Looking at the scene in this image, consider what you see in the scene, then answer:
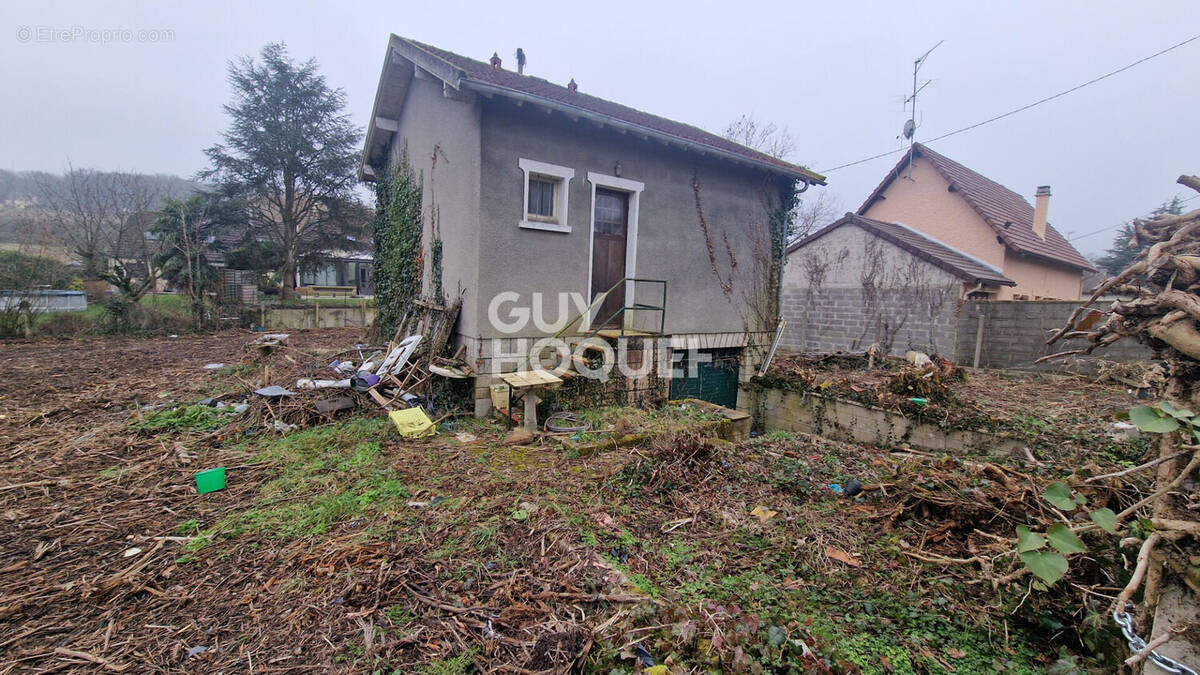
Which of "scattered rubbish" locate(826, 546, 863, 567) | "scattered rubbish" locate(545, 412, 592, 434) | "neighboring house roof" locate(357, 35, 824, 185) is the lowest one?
"scattered rubbish" locate(826, 546, 863, 567)

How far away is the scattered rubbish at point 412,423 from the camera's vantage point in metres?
5.59

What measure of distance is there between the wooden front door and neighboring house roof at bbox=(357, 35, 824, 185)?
1202 mm

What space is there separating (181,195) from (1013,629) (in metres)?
29.0

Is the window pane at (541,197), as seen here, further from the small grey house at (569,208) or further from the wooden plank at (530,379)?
the wooden plank at (530,379)

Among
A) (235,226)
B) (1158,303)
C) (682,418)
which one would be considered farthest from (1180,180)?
(235,226)

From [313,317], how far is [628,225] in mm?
14926

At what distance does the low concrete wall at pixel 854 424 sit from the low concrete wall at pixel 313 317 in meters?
13.2

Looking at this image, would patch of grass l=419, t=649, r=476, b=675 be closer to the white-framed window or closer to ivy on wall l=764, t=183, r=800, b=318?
the white-framed window

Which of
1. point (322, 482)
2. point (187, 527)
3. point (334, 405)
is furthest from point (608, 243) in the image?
point (187, 527)

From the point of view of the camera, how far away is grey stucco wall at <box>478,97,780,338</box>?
21.0 ft

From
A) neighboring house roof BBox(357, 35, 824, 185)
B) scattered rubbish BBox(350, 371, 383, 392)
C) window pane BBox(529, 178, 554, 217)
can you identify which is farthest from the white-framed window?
scattered rubbish BBox(350, 371, 383, 392)

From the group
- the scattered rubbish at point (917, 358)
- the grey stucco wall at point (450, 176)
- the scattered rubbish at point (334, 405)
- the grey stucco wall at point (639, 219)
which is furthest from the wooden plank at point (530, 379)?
the scattered rubbish at point (917, 358)

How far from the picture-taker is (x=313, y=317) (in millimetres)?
17469

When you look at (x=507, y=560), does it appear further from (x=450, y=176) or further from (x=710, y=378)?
(x=710, y=378)
